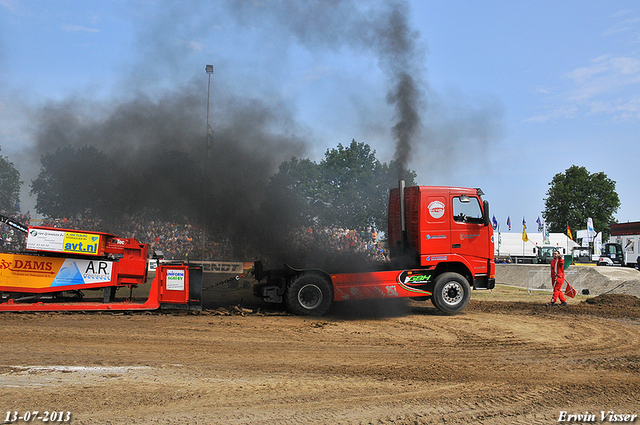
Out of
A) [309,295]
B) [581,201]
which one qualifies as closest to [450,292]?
[309,295]

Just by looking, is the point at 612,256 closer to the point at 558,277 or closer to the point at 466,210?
the point at 558,277

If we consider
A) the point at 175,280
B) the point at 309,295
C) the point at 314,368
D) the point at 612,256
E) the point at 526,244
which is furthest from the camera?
the point at 526,244

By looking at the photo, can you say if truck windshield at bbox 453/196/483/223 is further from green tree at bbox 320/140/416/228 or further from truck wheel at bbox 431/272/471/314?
green tree at bbox 320/140/416/228

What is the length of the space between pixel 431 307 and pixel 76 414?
918 centimetres

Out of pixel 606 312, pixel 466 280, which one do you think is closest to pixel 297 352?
pixel 466 280

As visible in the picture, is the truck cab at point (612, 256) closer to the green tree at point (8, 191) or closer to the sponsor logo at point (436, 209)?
the sponsor logo at point (436, 209)

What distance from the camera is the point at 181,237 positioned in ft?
63.4

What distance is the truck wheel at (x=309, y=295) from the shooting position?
9.30 meters

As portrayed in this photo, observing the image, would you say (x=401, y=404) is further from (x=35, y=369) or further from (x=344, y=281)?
(x=344, y=281)

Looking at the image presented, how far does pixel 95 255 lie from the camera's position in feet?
29.5

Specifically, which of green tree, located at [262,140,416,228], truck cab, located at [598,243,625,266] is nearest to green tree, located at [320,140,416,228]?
green tree, located at [262,140,416,228]

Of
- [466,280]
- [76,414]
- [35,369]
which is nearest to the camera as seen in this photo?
[76,414]

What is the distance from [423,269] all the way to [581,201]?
56.8 meters

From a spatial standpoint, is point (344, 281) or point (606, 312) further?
point (606, 312)
